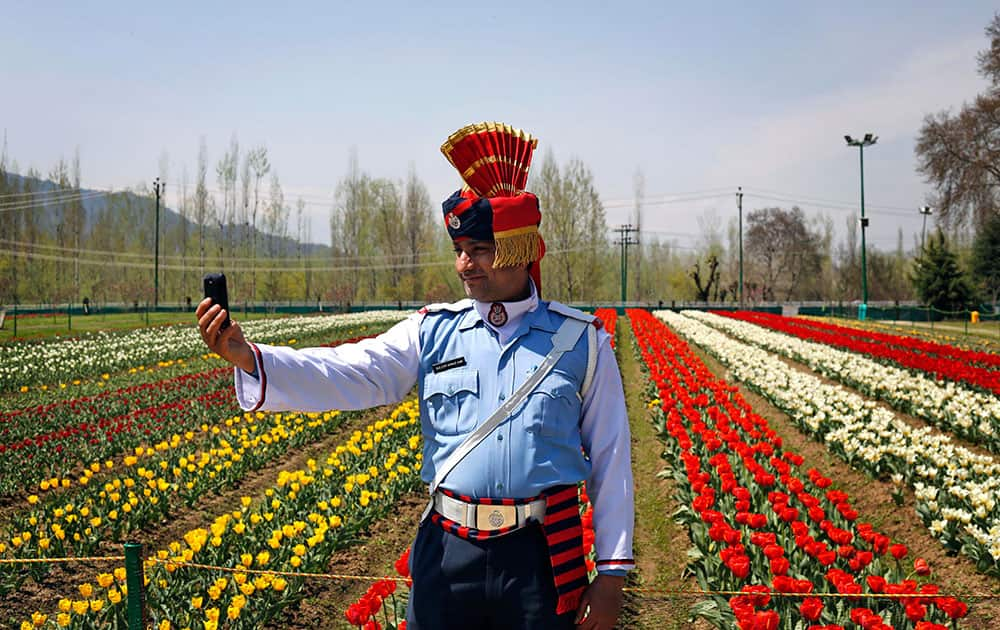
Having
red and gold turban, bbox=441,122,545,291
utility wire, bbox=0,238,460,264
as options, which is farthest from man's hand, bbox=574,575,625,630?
utility wire, bbox=0,238,460,264

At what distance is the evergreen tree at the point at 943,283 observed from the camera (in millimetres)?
38750

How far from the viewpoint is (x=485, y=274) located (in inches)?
96.2

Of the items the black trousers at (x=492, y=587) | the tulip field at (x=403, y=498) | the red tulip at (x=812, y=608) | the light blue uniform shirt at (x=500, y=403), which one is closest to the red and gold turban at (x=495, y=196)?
the light blue uniform shirt at (x=500, y=403)

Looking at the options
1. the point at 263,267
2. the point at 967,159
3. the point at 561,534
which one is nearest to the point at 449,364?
the point at 561,534

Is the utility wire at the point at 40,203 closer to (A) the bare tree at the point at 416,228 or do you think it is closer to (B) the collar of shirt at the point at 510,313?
(A) the bare tree at the point at 416,228

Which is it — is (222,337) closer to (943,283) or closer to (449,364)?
(449,364)

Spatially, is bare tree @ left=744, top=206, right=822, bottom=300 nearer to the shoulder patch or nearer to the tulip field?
the tulip field

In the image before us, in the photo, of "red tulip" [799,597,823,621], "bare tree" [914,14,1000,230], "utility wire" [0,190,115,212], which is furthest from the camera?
"utility wire" [0,190,115,212]

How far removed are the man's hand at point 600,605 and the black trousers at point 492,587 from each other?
0.04 meters

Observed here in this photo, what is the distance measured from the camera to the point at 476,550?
7.38 ft

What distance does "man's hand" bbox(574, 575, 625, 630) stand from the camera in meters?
2.26

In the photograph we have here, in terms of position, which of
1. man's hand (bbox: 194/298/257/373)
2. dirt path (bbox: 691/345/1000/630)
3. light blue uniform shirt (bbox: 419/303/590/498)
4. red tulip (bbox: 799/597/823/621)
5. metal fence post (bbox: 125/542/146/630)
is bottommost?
dirt path (bbox: 691/345/1000/630)

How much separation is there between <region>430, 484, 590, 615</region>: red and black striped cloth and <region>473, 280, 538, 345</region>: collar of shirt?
1.62 feet

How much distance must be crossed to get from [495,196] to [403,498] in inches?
223
